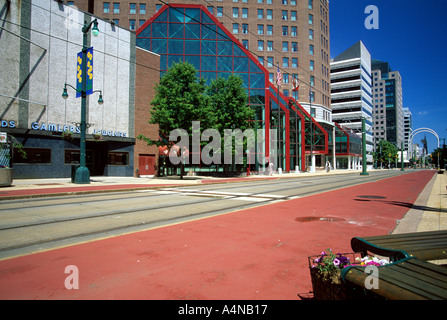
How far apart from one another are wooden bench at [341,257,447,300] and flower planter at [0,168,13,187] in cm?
1820

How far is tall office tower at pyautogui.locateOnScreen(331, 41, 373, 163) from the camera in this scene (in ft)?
296

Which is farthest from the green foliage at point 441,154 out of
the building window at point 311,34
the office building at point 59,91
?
the office building at point 59,91

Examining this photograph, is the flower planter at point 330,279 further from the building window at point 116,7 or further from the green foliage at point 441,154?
the green foliage at point 441,154

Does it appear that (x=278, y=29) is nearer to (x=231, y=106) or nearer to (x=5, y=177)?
(x=231, y=106)

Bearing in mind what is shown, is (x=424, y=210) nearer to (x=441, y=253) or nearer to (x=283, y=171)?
(x=441, y=253)

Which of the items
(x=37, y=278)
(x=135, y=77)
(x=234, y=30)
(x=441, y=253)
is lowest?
(x=37, y=278)

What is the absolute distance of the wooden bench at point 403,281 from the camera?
1.60 m

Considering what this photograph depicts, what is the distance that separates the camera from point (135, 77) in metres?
29.5

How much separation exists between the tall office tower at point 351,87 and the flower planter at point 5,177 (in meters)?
89.4

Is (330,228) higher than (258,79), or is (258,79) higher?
(258,79)

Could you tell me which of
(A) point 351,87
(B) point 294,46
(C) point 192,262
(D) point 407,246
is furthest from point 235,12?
(D) point 407,246

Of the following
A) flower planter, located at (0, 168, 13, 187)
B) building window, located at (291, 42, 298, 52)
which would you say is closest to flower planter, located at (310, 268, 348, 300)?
flower planter, located at (0, 168, 13, 187)
